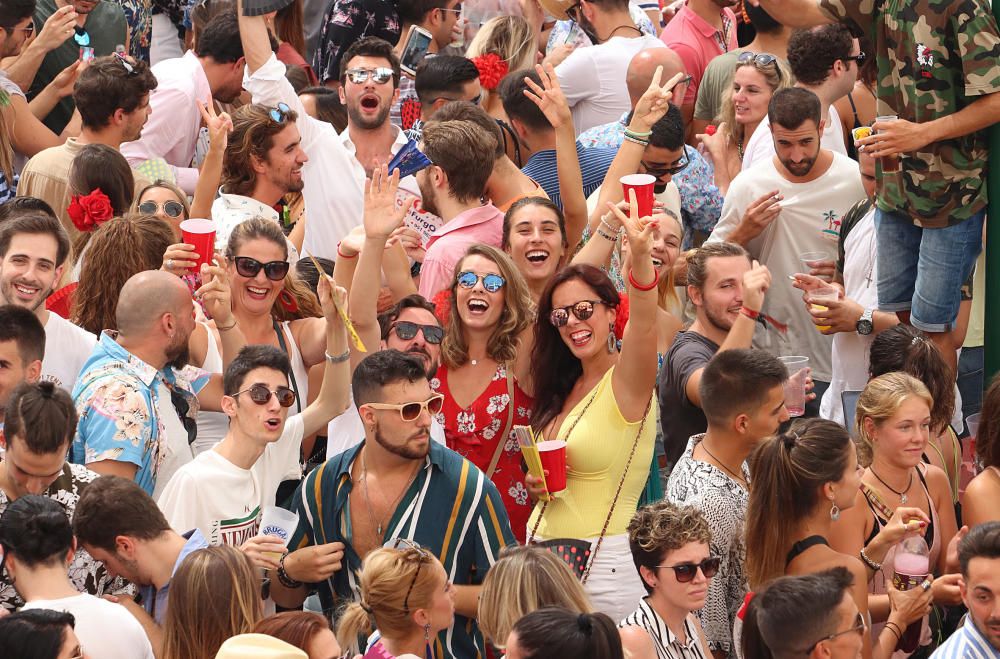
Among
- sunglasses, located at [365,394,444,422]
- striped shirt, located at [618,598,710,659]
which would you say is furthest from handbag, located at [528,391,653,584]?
sunglasses, located at [365,394,444,422]

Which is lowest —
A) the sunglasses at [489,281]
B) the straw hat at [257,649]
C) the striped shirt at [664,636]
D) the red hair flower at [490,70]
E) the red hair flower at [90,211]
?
the striped shirt at [664,636]

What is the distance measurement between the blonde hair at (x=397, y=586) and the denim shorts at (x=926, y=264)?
2.77 metres

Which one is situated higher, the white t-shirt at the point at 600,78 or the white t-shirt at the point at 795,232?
the white t-shirt at the point at 600,78

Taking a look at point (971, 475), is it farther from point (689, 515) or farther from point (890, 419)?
point (689, 515)

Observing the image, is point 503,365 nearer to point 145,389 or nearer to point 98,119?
point 145,389

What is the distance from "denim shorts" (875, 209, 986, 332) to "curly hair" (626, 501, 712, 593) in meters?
1.84

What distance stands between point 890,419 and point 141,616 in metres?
2.89

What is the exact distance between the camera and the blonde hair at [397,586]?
4.36 meters

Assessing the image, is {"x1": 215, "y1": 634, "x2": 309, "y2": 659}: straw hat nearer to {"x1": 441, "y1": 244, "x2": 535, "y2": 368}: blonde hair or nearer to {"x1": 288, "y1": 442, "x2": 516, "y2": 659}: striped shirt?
{"x1": 288, "y1": 442, "x2": 516, "y2": 659}: striped shirt

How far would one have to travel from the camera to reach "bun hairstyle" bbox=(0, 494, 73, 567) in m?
4.25

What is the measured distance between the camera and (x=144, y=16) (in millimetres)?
9391

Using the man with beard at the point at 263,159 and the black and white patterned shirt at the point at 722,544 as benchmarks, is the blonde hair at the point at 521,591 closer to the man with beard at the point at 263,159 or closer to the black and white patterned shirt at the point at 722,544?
the black and white patterned shirt at the point at 722,544

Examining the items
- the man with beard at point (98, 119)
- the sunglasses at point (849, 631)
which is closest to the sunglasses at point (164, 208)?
the man with beard at point (98, 119)

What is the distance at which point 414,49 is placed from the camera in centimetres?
901
